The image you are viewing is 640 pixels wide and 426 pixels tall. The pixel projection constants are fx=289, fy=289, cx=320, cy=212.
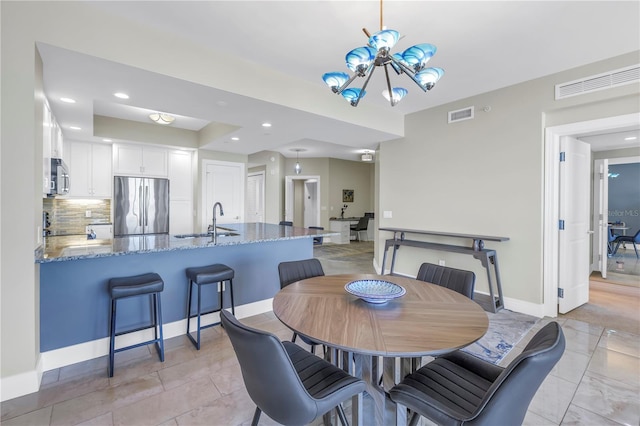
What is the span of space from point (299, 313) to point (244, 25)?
2.29 m

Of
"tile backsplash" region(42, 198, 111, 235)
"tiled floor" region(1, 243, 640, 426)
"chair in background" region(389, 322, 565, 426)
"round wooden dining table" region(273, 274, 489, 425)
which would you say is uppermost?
"tile backsplash" region(42, 198, 111, 235)

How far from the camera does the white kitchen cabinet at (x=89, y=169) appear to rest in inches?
186

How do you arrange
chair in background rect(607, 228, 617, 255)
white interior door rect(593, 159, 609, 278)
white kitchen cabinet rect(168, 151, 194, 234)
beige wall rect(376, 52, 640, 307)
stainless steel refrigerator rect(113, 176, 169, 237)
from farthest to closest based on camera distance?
1. chair in background rect(607, 228, 617, 255)
2. white kitchen cabinet rect(168, 151, 194, 234)
3. white interior door rect(593, 159, 609, 278)
4. stainless steel refrigerator rect(113, 176, 169, 237)
5. beige wall rect(376, 52, 640, 307)

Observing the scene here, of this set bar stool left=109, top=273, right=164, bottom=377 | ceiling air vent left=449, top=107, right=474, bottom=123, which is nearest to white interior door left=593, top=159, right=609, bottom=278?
ceiling air vent left=449, top=107, right=474, bottom=123

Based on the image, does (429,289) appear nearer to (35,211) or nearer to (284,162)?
(35,211)

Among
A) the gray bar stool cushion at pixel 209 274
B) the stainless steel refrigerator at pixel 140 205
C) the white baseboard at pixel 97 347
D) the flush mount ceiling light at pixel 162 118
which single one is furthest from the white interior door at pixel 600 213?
the stainless steel refrigerator at pixel 140 205

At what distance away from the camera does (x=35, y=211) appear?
2.01 m

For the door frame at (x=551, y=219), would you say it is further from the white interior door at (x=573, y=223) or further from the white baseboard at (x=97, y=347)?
the white baseboard at (x=97, y=347)

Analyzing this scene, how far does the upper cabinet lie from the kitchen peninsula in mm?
2673

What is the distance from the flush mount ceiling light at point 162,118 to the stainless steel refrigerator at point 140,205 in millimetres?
1149

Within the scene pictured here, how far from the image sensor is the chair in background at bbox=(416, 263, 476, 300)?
6.84 feet

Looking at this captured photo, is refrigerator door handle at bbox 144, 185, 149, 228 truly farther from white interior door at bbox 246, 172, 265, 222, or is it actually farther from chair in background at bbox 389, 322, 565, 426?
chair in background at bbox 389, 322, 565, 426

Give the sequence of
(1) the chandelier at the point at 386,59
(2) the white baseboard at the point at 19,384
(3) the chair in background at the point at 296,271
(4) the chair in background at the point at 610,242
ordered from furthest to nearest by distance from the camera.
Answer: (4) the chair in background at the point at 610,242 < (3) the chair in background at the point at 296,271 < (2) the white baseboard at the point at 19,384 < (1) the chandelier at the point at 386,59

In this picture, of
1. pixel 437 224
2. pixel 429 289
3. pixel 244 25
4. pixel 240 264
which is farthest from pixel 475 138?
pixel 240 264
